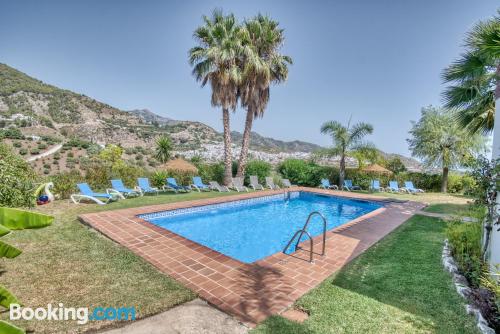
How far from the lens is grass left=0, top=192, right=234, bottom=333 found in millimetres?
3512

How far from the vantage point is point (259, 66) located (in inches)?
624

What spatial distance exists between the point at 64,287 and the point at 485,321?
609cm

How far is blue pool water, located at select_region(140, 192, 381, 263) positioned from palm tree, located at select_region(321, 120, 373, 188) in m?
5.14

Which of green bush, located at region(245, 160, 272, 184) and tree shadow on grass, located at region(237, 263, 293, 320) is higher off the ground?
green bush, located at region(245, 160, 272, 184)

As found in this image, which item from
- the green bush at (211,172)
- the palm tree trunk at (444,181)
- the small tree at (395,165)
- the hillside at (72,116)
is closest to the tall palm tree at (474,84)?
the palm tree trunk at (444,181)

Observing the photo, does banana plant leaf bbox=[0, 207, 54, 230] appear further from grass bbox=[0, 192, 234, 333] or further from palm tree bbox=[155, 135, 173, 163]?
palm tree bbox=[155, 135, 173, 163]

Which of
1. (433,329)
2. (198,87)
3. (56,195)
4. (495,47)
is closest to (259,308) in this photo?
(433,329)

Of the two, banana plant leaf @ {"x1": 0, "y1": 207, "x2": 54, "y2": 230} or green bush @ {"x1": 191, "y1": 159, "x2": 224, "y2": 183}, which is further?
green bush @ {"x1": 191, "y1": 159, "x2": 224, "y2": 183}

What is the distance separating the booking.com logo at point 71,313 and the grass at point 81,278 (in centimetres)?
8

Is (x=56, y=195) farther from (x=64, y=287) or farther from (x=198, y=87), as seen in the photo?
(x=198, y=87)

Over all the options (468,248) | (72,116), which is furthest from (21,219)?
(72,116)

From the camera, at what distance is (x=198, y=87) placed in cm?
1688

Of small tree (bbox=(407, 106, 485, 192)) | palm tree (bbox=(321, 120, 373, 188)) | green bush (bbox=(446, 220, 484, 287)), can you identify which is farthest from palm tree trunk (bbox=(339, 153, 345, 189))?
green bush (bbox=(446, 220, 484, 287))

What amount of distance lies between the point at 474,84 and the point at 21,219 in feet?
39.4
